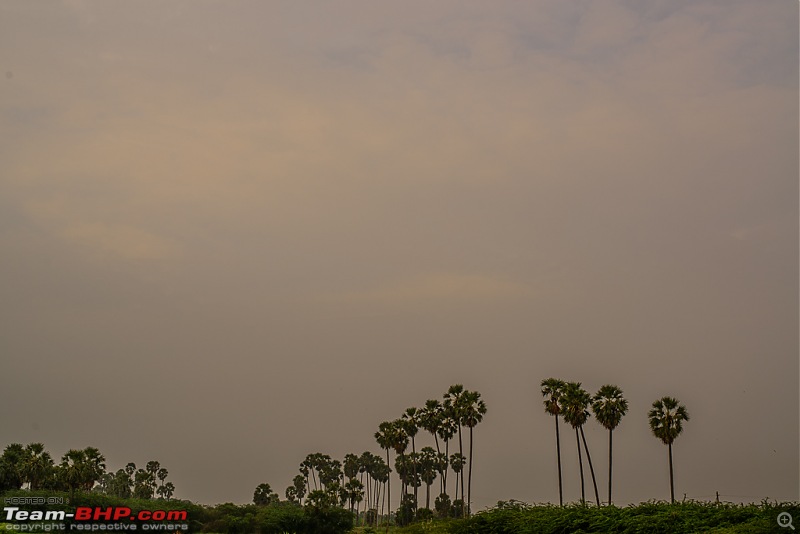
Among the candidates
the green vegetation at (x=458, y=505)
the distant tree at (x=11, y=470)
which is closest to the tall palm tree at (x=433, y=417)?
the green vegetation at (x=458, y=505)

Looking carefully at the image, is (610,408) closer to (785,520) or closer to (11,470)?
(785,520)

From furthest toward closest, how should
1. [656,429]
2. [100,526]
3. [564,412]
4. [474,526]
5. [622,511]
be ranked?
[564,412] → [656,429] → [100,526] → [474,526] → [622,511]

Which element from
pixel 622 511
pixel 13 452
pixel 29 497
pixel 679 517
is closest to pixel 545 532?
pixel 622 511

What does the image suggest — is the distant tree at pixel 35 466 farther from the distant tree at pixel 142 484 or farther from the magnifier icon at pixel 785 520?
the magnifier icon at pixel 785 520

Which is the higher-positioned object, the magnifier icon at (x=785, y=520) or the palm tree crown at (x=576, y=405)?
the palm tree crown at (x=576, y=405)

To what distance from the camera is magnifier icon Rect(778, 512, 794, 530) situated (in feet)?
143

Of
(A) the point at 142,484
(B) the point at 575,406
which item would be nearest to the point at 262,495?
(A) the point at 142,484

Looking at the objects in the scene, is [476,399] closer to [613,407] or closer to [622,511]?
[613,407]

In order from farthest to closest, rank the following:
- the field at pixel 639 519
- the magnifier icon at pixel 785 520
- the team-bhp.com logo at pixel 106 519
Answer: the team-bhp.com logo at pixel 106 519 → the field at pixel 639 519 → the magnifier icon at pixel 785 520

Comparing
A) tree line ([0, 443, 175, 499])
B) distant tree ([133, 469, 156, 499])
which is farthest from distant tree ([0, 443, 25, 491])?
distant tree ([133, 469, 156, 499])

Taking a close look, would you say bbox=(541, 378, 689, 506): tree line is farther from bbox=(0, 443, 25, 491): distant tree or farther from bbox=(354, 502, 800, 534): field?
bbox=(0, 443, 25, 491): distant tree

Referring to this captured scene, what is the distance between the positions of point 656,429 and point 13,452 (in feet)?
298

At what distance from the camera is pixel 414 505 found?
141 metres

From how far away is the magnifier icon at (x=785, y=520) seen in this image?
43.6 m
